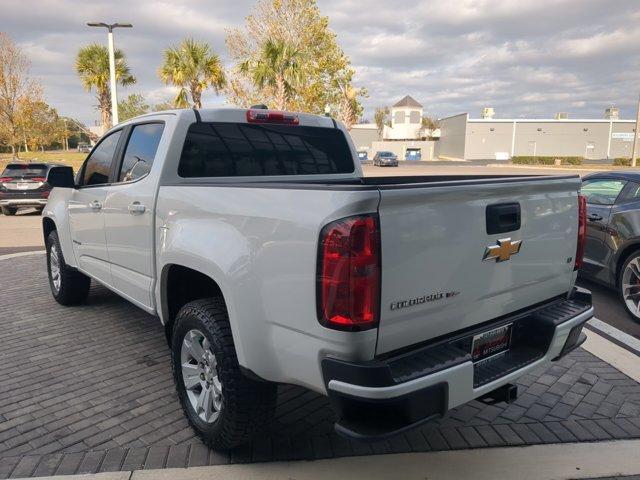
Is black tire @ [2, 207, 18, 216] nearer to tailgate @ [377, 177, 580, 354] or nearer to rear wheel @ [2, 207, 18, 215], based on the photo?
rear wheel @ [2, 207, 18, 215]

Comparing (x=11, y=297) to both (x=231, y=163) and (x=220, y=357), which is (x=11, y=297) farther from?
(x=220, y=357)

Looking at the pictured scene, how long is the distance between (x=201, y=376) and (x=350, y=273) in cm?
145

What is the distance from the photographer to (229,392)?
2689mm

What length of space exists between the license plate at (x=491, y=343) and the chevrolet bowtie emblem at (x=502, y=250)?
0.39 metres

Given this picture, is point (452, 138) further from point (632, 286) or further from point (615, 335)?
point (615, 335)

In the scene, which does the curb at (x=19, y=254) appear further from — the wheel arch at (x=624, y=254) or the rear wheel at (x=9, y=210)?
the wheel arch at (x=624, y=254)

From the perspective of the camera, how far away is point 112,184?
163 inches

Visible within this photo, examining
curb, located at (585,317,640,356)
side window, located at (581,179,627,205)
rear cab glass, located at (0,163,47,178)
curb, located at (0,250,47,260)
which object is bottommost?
curb, located at (0,250,47,260)

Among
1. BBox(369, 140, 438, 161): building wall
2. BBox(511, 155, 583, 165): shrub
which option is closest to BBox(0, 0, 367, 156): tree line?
BBox(511, 155, 583, 165): shrub

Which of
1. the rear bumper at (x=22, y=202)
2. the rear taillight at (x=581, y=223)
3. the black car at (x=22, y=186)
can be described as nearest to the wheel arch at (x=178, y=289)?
the rear taillight at (x=581, y=223)

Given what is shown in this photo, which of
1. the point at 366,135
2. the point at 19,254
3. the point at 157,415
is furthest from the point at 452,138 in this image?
the point at 157,415

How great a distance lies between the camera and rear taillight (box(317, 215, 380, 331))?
208 cm

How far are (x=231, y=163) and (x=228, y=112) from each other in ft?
1.25

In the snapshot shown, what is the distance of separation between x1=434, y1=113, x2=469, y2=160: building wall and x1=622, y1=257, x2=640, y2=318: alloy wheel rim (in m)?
72.1
